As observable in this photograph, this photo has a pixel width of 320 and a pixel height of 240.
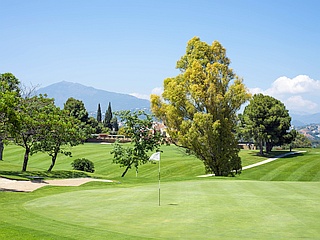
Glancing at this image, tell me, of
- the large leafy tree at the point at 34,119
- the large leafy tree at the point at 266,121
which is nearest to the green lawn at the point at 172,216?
the large leafy tree at the point at 34,119

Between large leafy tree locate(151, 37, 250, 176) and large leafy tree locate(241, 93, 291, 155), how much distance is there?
31652 millimetres

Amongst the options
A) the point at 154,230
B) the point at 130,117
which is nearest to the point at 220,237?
the point at 154,230

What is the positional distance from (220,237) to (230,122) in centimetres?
2394

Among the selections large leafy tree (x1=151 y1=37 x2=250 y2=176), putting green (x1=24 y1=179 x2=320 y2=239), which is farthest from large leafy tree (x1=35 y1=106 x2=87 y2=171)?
putting green (x1=24 y1=179 x2=320 y2=239)

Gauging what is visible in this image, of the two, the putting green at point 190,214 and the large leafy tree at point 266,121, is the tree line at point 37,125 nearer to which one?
the putting green at point 190,214

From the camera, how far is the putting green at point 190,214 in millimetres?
9219

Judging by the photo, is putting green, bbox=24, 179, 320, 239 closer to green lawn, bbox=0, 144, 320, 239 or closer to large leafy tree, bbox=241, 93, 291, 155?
green lawn, bbox=0, 144, 320, 239

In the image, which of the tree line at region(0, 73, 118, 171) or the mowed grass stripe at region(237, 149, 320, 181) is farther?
the mowed grass stripe at region(237, 149, 320, 181)

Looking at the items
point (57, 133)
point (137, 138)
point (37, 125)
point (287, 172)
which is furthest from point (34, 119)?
point (287, 172)

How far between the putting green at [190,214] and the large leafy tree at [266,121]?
47.2 meters

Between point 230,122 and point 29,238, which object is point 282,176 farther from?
point 29,238

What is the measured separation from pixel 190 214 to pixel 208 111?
2090 centimetres

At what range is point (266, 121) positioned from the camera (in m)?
62.5

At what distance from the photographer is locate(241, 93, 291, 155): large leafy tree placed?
62812mm
